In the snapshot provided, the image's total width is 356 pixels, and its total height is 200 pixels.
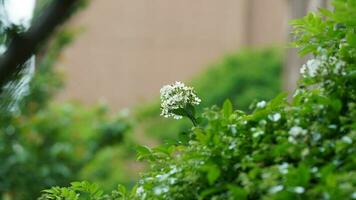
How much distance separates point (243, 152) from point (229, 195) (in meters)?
0.17

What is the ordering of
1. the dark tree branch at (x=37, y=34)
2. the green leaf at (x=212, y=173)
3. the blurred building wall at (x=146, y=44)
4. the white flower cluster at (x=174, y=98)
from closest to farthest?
the dark tree branch at (x=37, y=34)
the green leaf at (x=212, y=173)
the white flower cluster at (x=174, y=98)
the blurred building wall at (x=146, y=44)

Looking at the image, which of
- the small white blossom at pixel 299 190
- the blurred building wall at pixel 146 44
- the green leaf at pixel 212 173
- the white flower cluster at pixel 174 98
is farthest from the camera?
the blurred building wall at pixel 146 44

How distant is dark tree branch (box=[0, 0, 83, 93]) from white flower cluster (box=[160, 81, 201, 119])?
92 centimetres

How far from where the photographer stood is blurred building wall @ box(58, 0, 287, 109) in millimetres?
29031

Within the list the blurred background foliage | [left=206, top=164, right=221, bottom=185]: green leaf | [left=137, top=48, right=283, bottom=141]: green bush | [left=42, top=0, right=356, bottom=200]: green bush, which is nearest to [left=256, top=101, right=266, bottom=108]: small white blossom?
[left=42, top=0, right=356, bottom=200]: green bush

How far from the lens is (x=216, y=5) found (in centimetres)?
3025

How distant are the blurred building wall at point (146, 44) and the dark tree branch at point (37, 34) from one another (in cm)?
2708

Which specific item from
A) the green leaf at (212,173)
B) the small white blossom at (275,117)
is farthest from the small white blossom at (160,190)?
the small white blossom at (275,117)

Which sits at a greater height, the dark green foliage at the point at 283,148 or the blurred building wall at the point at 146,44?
the blurred building wall at the point at 146,44

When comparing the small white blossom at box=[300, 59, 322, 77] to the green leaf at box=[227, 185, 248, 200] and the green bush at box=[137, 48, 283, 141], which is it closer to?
the green leaf at box=[227, 185, 248, 200]

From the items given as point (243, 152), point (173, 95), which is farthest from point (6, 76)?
point (173, 95)

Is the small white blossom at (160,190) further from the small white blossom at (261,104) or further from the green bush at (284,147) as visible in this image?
the small white blossom at (261,104)

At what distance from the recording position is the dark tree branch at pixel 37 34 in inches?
45.2

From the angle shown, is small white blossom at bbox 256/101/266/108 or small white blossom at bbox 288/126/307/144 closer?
small white blossom at bbox 288/126/307/144
